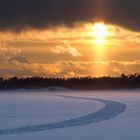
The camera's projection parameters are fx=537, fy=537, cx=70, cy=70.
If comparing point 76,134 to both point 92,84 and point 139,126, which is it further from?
point 92,84

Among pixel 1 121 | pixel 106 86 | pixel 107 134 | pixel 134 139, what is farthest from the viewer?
pixel 106 86

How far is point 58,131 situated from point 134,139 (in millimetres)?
2673

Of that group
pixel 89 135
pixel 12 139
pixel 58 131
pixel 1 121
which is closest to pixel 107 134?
pixel 89 135

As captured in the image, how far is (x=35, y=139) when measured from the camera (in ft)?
46.1

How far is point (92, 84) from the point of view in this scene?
92.1 metres

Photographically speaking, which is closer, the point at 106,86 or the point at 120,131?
the point at 120,131

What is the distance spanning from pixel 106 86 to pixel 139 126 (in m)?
72.8

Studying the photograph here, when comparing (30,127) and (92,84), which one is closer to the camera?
(30,127)

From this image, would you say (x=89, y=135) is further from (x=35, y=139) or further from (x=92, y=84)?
(x=92, y=84)

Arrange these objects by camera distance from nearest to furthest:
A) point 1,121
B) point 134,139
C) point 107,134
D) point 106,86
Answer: point 134,139, point 107,134, point 1,121, point 106,86

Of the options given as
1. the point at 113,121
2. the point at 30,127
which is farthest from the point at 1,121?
the point at 113,121

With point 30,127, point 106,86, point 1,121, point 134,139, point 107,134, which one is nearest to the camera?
point 134,139

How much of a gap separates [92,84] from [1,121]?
74291mm

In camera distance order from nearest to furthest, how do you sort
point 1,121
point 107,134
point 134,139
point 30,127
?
point 134,139 < point 107,134 < point 30,127 < point 1,121
